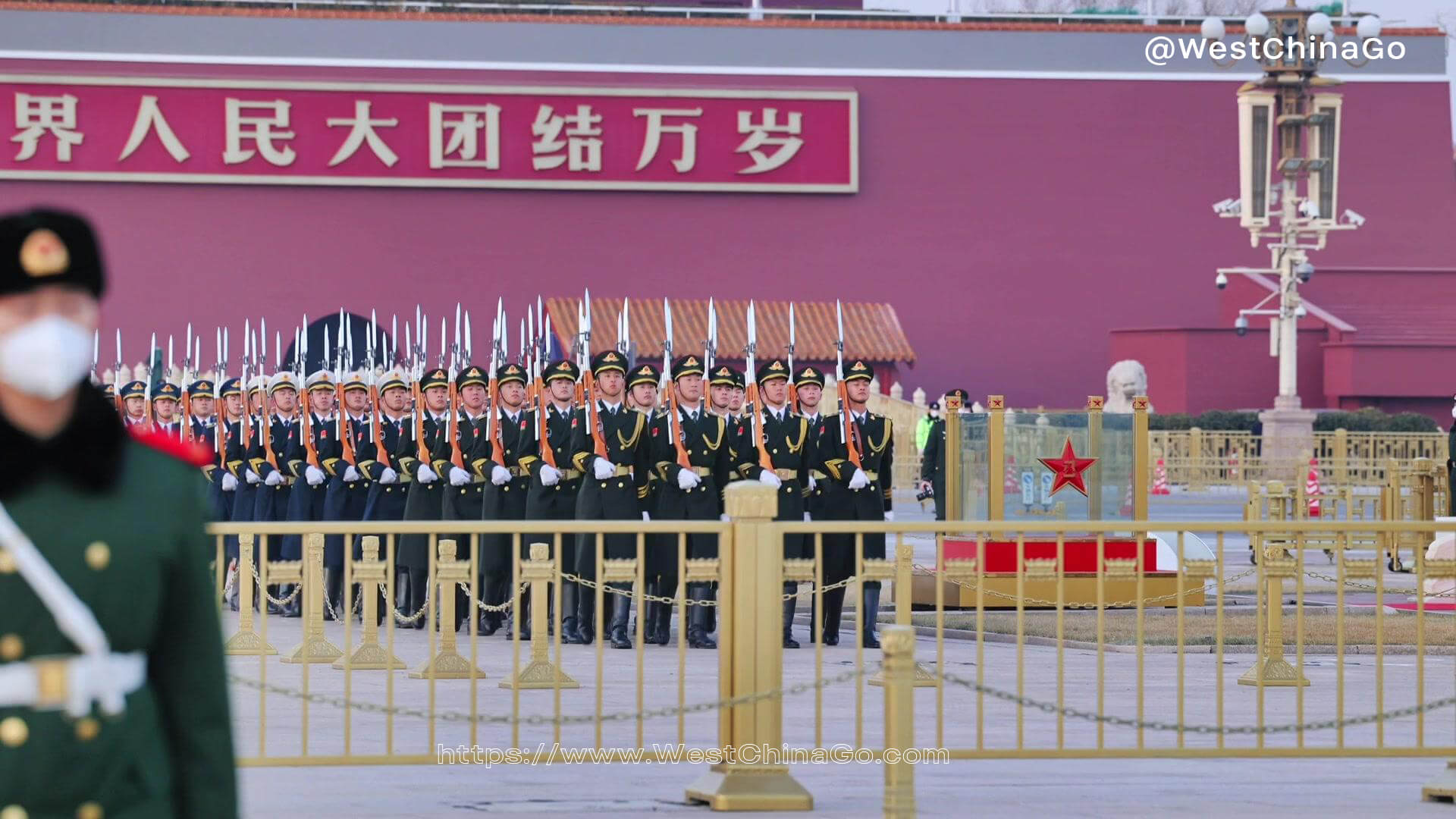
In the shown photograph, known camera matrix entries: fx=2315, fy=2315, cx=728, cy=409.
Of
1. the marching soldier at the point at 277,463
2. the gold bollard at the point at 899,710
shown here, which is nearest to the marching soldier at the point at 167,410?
the marching soldier at the point at 277,463

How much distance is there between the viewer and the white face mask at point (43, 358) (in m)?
2.55

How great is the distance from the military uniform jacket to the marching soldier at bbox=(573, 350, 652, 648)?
8.21 meters

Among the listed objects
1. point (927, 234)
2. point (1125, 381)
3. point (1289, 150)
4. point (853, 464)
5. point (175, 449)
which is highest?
point (1289, 150)

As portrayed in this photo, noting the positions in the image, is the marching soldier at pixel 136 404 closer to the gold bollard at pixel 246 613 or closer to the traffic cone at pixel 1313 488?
the gold bollard at pixel 246 613

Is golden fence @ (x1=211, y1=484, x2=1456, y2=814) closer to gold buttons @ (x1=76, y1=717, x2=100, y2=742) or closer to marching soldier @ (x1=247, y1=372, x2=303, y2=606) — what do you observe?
marching soldier @ (x1=247, y1=372, x2=303, y2=606)

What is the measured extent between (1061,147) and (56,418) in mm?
30396

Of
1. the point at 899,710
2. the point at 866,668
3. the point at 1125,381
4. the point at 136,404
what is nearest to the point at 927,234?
the point at 1125,381

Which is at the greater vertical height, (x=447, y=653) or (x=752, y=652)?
(x=752, y=652)

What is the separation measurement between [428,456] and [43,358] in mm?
9785

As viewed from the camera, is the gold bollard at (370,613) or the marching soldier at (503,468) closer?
the gold bollard at (370,613)

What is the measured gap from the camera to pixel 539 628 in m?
7.62

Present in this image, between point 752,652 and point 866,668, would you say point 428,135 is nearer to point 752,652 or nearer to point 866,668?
point 866,668

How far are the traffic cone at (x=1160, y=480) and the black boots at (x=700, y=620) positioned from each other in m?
15.2

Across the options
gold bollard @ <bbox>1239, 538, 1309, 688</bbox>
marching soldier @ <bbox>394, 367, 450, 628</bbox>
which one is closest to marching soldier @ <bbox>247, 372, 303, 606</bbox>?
marching soldier @ <bbox>394, 367, 450, 628</bbox>
